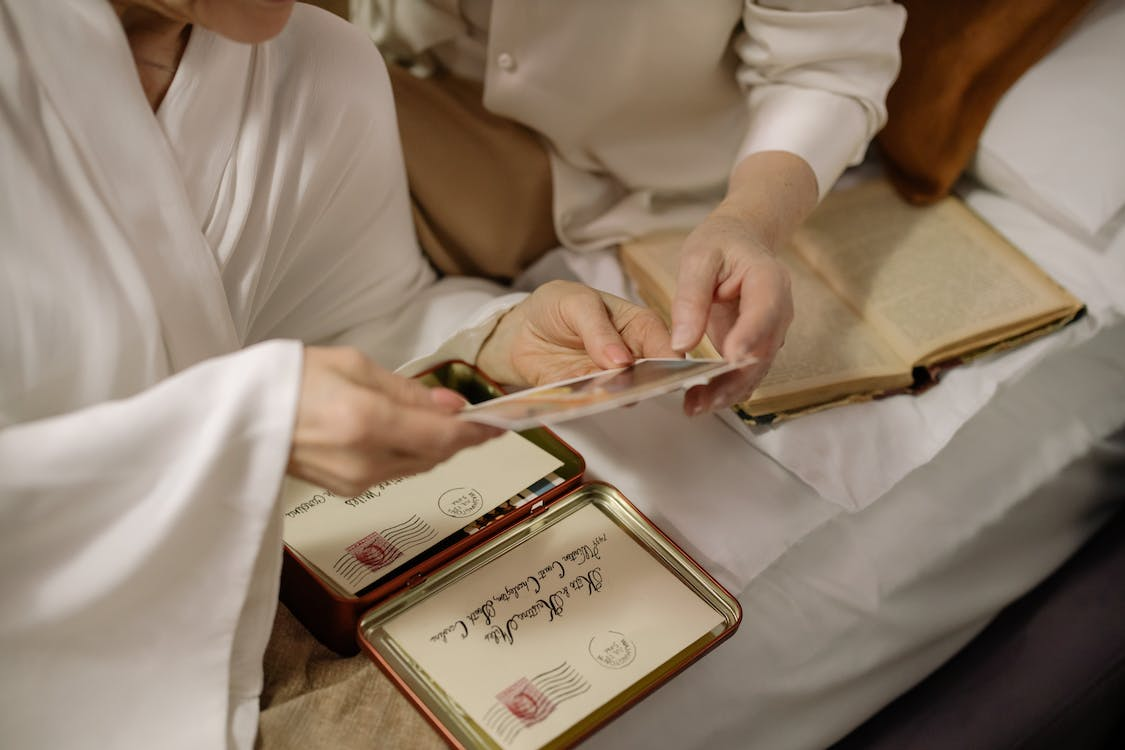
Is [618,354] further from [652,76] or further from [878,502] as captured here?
[652,76]

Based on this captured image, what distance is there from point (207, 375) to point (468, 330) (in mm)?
402

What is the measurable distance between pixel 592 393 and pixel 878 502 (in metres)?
0.48

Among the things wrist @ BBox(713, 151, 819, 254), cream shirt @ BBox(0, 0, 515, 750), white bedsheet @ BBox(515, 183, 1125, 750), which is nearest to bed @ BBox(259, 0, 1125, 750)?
white bedsheet @ BBox(515, 183, 1125, 750)

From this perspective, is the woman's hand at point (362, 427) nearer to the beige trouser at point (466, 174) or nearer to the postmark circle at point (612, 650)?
the postmark circle at point (612, 650)

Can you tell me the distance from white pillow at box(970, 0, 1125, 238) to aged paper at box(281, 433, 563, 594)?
0.88 metres

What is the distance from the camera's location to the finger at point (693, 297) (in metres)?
0.72

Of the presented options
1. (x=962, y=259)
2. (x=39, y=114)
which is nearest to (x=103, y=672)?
(x=39, y=114)

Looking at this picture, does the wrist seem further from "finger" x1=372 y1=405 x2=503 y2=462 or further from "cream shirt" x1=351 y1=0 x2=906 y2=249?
"finger" x1=372 y1=405 x2=503 y2=462

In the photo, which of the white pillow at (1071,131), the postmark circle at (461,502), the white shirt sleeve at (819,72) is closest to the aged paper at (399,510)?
the postmark circle at (461,502)

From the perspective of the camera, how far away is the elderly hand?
72 cm

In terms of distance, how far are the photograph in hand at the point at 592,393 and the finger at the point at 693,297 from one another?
0.04 metres

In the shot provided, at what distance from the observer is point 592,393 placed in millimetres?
602

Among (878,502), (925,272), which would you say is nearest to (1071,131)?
(925,272)

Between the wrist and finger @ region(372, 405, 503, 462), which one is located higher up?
the wrist
